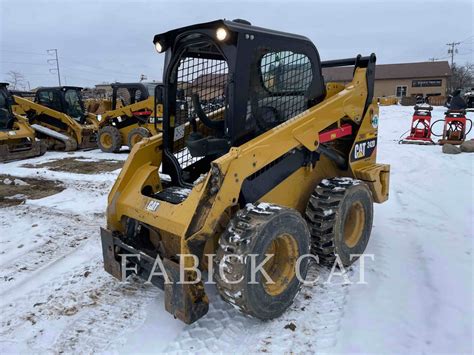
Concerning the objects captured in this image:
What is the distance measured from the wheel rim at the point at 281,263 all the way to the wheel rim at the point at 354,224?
3.59ft

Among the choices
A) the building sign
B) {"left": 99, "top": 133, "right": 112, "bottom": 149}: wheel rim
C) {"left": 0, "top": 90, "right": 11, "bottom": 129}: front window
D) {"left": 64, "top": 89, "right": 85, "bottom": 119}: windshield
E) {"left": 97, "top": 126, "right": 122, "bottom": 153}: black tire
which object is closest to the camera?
{"left": 0, "top": 90, "right": 11, "bottom": 129}: front window

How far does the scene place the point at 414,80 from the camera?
2116 inches

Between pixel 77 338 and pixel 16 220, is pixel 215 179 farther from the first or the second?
pixel 16 220

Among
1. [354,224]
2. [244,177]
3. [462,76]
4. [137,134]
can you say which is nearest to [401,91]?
[462,76]

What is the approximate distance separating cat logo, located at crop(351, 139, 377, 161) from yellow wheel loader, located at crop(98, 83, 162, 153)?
809cm

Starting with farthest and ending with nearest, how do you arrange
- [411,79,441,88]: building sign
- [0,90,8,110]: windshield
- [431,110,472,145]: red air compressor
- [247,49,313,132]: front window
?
1. [411,79,441,88]: building sign
2. [0,90,8,110]: windshield
3. [431,110,472,145]: red air compressor
4. [247,49,313,132]: front window

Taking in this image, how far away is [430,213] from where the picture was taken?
5188 mm

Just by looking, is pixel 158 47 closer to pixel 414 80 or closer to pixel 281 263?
pixel 281 263

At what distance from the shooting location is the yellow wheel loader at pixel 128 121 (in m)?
11.3

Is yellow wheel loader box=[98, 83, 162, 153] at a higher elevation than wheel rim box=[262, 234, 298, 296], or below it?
higher

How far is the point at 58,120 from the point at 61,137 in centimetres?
77

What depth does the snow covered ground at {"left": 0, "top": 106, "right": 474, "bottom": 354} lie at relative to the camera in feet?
8.67

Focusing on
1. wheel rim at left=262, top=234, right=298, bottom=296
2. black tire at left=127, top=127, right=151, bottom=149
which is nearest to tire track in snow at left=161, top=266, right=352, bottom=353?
wheel rim at left=262, top=234, right=298, bottom=296

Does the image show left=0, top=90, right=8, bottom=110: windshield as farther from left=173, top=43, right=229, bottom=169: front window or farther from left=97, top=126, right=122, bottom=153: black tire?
left=173, top=43, right=229, bottom=169: front window
